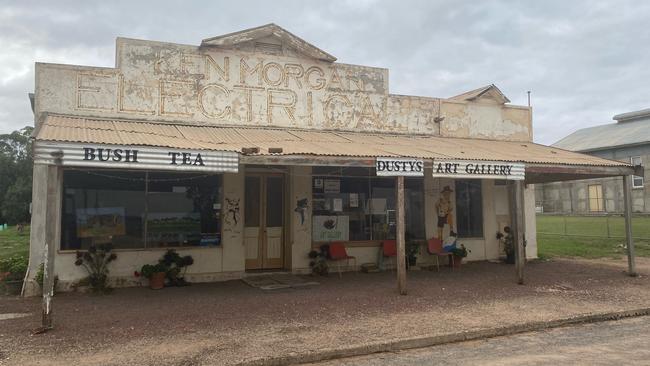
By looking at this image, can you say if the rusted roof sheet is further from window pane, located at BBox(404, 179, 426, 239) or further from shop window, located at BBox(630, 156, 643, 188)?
shop window, located at BBox(630, 156, 643, 188)

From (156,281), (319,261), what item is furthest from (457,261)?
(156,281)

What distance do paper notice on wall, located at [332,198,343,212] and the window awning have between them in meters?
1.64

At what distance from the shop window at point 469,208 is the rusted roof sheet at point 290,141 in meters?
1.39

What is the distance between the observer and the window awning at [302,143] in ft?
26.7

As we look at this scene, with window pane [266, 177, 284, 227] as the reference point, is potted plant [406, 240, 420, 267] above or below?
below

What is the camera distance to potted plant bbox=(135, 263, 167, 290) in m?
9.85

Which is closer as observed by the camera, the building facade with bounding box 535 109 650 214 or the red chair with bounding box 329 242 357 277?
the red chair with bounding box 329 242 357 277

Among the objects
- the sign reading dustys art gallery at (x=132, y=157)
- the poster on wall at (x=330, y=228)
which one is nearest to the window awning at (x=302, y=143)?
the sign reading dustys art gallery at (x=132, y=157)

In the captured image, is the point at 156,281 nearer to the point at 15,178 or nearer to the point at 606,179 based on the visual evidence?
the point at 606,179

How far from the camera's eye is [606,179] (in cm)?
3450

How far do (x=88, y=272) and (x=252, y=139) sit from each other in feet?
13.7

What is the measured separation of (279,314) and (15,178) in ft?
139

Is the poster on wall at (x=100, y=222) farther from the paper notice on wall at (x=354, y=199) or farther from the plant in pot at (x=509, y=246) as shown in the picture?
the plant in pot at (x=509, y=246)

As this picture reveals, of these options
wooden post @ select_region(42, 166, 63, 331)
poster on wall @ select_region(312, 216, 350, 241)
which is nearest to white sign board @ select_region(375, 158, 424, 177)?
poster on wall @ select_region(312, 216, 350, 241)
